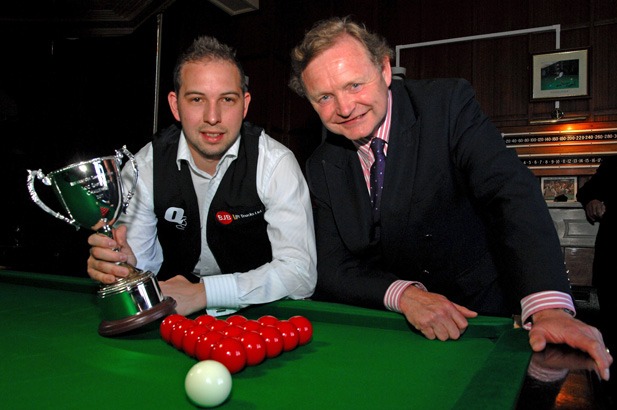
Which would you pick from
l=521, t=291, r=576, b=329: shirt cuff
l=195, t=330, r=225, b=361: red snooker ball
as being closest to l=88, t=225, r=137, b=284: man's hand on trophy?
l=195, t=330, r=225, b=361: red snooker ball

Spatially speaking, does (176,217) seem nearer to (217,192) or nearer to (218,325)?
(217,192)

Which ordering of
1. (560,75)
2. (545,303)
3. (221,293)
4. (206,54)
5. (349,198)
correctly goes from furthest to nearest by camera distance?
(560,75) < (206,54) < (349,198) < (221,293) < (545,303)

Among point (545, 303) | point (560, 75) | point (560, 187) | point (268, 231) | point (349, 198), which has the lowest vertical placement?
point (545, 303)

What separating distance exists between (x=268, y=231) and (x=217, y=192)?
0.26 m

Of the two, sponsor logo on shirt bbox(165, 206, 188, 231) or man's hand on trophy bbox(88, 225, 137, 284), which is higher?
sponsor logo on shirt bbox(165, 206, 188, 231)

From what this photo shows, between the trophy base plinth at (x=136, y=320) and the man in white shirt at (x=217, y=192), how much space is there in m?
0.41

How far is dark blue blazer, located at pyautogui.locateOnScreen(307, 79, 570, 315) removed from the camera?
4.87 feet

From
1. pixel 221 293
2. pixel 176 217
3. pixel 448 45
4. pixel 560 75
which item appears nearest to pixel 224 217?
pixel 176 217

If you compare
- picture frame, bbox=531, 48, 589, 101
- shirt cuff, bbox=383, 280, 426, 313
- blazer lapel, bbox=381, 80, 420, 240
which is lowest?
shirt cuff, bbox=383, 280, 426, 313

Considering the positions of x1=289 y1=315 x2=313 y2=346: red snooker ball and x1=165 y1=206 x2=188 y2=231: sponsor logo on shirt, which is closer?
x1=289 y1=315 x2=313 y2=346: red snooker ball

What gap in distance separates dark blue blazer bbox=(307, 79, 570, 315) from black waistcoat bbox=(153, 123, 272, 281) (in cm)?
28

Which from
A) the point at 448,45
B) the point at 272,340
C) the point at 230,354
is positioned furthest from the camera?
the point at 448,45

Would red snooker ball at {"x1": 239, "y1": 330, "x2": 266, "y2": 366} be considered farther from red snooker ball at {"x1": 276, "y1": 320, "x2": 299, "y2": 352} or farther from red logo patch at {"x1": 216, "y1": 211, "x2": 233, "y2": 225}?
red logo patch at {"x1": 216, "y1": 211, "x2": 233, "y2": 225}

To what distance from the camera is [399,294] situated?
136cm
